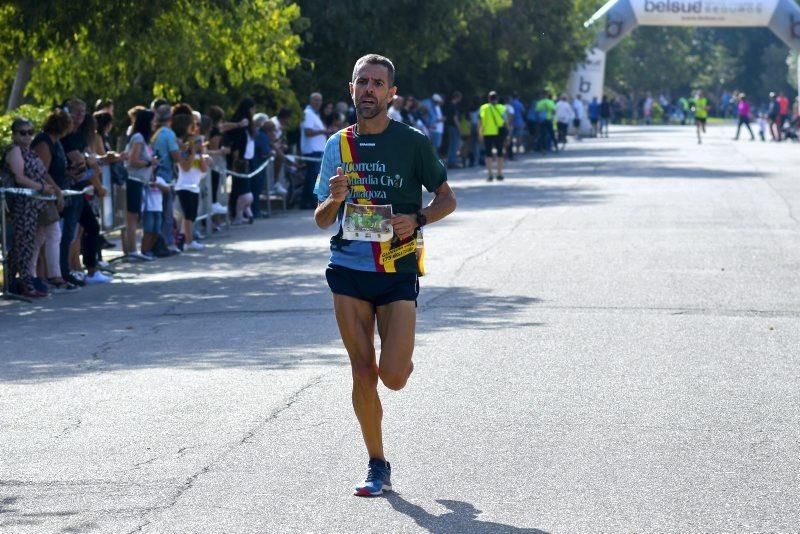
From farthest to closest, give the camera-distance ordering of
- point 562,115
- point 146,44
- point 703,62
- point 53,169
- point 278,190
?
point 703,62
point 562,115
point 278,190
point 146,44
point 53,169

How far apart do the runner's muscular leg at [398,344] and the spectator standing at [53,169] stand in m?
8.82

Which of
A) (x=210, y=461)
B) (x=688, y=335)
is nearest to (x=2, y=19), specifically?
(x=688, y=335)

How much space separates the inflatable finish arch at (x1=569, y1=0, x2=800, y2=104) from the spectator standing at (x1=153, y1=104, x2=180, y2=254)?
137 ft

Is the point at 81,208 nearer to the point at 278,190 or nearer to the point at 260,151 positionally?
the point at 260,151

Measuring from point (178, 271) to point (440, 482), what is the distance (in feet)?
34.8

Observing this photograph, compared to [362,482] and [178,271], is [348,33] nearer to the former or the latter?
[178,271]

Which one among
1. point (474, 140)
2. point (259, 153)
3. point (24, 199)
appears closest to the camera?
point (24, 199)

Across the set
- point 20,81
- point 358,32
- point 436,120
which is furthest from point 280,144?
point 436,120

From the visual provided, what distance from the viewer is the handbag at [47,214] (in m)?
15.0

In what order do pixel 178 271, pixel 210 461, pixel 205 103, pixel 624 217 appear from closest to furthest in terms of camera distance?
pixel 210 461, pixel 178 271, pixel 624 217, pixel 205 103

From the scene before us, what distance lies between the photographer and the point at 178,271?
17172 mm

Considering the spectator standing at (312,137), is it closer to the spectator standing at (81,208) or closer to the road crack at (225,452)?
the spectator standing at (81,208)

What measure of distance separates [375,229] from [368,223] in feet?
0.12

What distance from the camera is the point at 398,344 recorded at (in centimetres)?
666
